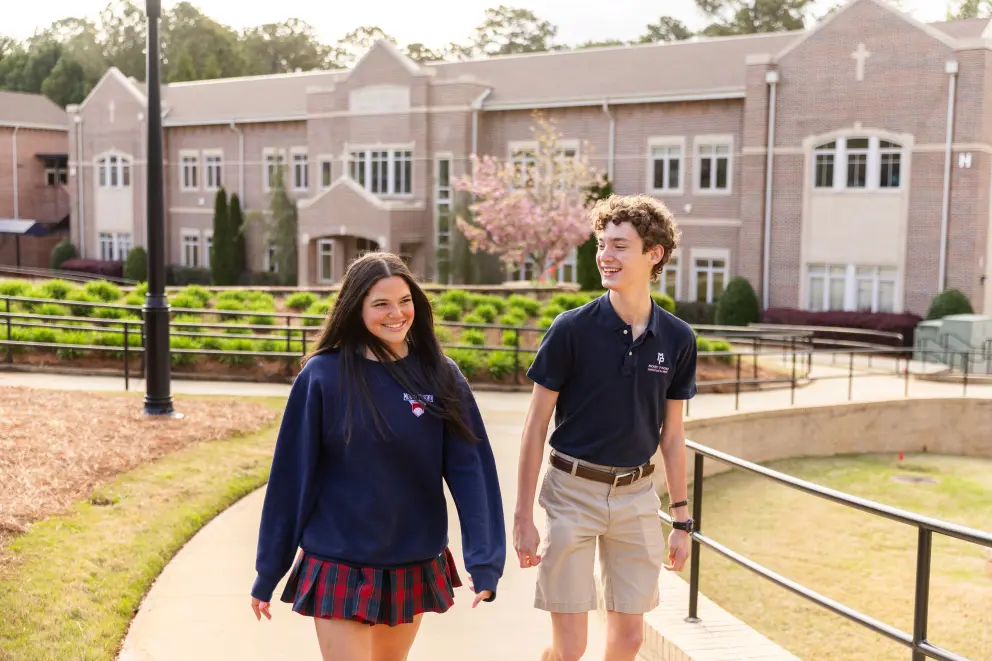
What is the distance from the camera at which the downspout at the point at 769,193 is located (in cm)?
2948

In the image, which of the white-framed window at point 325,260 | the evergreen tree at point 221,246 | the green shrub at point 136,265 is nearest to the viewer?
the white-framed window at point 325,260

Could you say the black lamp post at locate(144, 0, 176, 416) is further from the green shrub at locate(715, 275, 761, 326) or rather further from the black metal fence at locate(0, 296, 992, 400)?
the green shrub at locate(715, 275, 761, 326)

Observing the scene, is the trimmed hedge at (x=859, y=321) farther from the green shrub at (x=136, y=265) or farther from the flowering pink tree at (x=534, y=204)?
the green shrub at (x=136, y=265)

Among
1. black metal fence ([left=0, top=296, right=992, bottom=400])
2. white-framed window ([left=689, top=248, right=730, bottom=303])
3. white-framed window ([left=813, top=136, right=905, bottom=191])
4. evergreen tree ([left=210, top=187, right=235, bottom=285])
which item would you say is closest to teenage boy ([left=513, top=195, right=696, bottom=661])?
black metal fence ([left=0, top=296, right=992, bottom=400])

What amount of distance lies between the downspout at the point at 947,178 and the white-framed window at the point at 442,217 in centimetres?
1441

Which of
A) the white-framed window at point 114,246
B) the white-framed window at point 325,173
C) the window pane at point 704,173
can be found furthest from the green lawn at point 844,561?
the white-framed window at point 114,246

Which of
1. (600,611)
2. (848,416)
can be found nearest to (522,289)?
(848,416)

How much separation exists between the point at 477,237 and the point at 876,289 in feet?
36.7

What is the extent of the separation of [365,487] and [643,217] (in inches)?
54.5

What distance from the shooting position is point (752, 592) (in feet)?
31.5

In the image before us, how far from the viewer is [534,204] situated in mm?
32375

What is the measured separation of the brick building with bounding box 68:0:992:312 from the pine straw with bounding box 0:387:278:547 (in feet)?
66.4

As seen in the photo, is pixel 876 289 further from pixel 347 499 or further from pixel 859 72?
pixel 347 499

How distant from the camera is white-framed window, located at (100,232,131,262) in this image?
45.0 m
